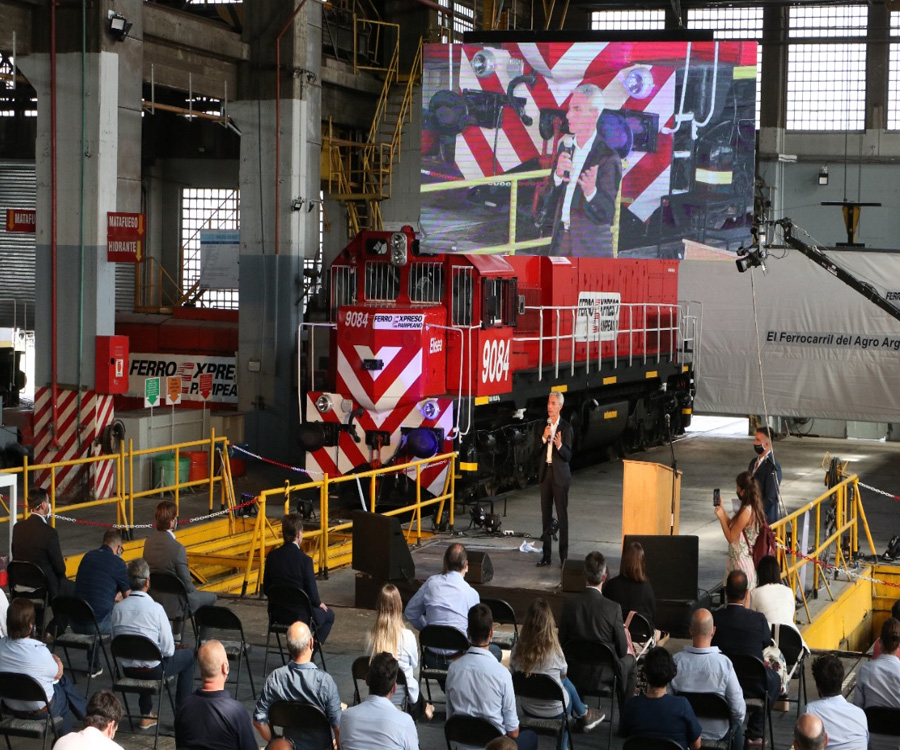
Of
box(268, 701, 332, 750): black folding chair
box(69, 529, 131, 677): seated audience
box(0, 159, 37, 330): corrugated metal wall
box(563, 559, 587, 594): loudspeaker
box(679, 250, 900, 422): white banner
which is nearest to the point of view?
box(268, 701, 332, 750): black folding chair

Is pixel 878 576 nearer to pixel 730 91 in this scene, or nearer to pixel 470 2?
pixel 730 91

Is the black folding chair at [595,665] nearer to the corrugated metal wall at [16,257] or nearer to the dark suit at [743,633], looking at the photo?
the dark suit at [743,633]

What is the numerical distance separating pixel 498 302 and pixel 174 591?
8.06 metres

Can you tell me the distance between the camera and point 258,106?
20.7 metres

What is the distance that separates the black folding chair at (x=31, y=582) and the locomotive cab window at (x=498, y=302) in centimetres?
778

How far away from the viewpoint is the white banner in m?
22.2

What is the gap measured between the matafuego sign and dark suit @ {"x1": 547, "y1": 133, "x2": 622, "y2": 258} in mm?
7998

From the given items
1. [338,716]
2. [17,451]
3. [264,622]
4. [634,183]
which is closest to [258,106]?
[17,451]

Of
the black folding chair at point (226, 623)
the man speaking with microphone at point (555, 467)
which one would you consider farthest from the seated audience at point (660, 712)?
the man speaking with microphone at point (555, 467)

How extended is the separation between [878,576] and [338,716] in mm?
8883

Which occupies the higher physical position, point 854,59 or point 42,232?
point 854,59

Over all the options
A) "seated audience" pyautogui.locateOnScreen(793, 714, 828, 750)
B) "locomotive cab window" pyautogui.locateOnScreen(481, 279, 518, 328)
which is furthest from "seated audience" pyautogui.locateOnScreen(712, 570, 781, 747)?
"locomotive cab window" pyautogui.locateOnScreen(481, 279, 518, 328)

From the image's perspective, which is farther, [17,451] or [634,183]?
[17,451]

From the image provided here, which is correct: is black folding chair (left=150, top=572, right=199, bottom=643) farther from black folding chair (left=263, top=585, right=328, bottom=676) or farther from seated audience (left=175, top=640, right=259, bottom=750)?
seated audience (left=175, top=640, right=259, bottom=750)
